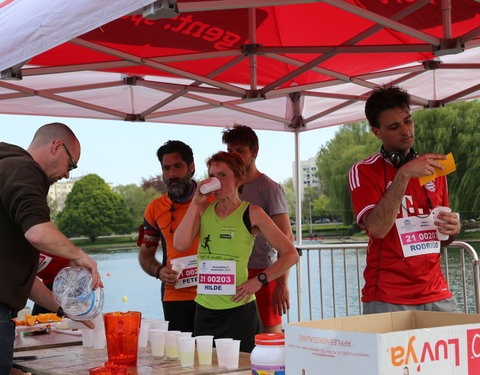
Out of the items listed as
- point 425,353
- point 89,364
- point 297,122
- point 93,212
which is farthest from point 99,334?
point 93,212

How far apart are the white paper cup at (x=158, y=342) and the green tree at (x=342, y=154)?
2099 centimetres

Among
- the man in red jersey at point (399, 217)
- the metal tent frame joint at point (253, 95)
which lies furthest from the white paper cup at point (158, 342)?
the metal tent frame joint at point (253, 95)

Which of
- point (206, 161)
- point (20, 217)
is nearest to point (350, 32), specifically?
point (206, 161)

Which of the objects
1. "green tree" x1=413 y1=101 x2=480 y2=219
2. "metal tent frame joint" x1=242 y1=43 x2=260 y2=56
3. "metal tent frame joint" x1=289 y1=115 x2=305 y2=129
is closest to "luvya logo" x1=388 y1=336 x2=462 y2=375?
"metal tent frame joint" x1=242 y1=43 x2=260 y2=56

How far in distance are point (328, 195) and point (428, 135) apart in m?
4.90

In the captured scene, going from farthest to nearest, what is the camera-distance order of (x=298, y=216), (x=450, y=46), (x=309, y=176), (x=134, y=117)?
(x=309, y=176) < (x=298, y=216) < (x=134, y=117) < (x=450, y=46)

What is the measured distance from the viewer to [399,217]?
2682mm

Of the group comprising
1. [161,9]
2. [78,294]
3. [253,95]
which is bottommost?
[78,294]

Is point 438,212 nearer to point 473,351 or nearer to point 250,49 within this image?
point 473,351

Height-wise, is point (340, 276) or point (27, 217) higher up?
point (27, 217)

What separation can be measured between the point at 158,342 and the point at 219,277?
641 millimetres

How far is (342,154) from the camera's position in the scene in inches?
1014

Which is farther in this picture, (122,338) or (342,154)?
(342,154)

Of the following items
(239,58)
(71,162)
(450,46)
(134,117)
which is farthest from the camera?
(134,117)
